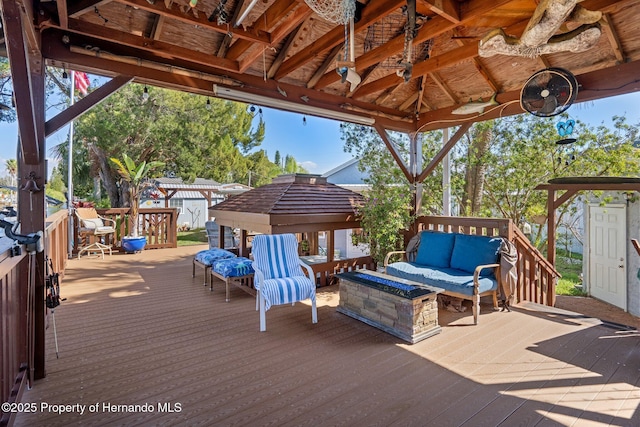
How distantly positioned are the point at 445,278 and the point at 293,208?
2.52 metres

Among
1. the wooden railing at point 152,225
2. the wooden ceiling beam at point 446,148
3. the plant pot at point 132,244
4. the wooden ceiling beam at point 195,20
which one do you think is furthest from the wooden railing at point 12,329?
the wooden railing at point 152,225

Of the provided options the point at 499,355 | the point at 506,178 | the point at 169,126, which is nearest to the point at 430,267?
the point at 499,355

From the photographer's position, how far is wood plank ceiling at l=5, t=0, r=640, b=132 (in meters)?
3.18

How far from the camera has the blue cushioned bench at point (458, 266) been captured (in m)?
4.13

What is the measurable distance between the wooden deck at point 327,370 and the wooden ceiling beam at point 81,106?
2150 millimetres

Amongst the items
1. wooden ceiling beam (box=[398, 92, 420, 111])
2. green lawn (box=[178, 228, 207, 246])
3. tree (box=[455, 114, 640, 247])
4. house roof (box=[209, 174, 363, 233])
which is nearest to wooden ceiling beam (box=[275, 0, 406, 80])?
house roof (box=[209, 174, 363, 233])

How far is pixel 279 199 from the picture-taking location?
5.53 m

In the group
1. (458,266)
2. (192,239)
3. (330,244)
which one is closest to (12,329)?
(330,244)

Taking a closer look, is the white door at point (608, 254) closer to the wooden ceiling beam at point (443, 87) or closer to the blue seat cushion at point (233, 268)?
the wooden ceiling beam at point (443, 87)

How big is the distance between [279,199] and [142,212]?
5828 mm

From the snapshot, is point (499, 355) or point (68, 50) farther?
point (68, 50)

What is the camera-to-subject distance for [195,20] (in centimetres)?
324

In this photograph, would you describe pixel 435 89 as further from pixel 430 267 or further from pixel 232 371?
pixel 232 371

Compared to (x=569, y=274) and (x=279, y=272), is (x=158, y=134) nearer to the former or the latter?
(x=279, y=272)
